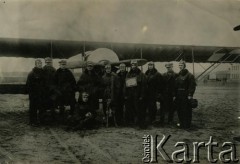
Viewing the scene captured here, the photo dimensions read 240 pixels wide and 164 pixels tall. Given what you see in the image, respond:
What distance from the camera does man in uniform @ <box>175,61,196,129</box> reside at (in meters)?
4.08

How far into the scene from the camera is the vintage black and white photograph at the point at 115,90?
3373 millimetres

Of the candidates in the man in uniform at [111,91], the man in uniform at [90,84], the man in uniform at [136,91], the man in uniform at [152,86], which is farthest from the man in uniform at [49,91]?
the man in uniform at [152,86]

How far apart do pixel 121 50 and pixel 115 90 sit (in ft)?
4.87

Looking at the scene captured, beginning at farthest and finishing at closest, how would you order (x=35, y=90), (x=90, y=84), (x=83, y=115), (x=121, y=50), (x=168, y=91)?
(x=121, y=50), (x=168, y=91), (x=90, y=84), (x=35, y=90), (x=83, y=115)

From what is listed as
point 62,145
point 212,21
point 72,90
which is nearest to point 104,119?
point 72,90

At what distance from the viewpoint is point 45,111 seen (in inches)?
167

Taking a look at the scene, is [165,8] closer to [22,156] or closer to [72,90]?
[72,90]

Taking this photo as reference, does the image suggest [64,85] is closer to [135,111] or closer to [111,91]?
[111,91]

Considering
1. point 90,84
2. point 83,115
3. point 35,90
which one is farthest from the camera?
point 90,84

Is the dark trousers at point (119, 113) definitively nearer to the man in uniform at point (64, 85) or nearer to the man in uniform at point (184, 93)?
the man in uniform at point (64, 85)

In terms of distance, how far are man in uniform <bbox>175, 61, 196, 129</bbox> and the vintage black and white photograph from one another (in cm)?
1

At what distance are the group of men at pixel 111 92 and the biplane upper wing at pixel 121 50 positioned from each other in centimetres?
73

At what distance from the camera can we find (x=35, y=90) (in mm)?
4043

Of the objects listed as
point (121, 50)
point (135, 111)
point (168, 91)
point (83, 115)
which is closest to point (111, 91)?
point (135, 111)
